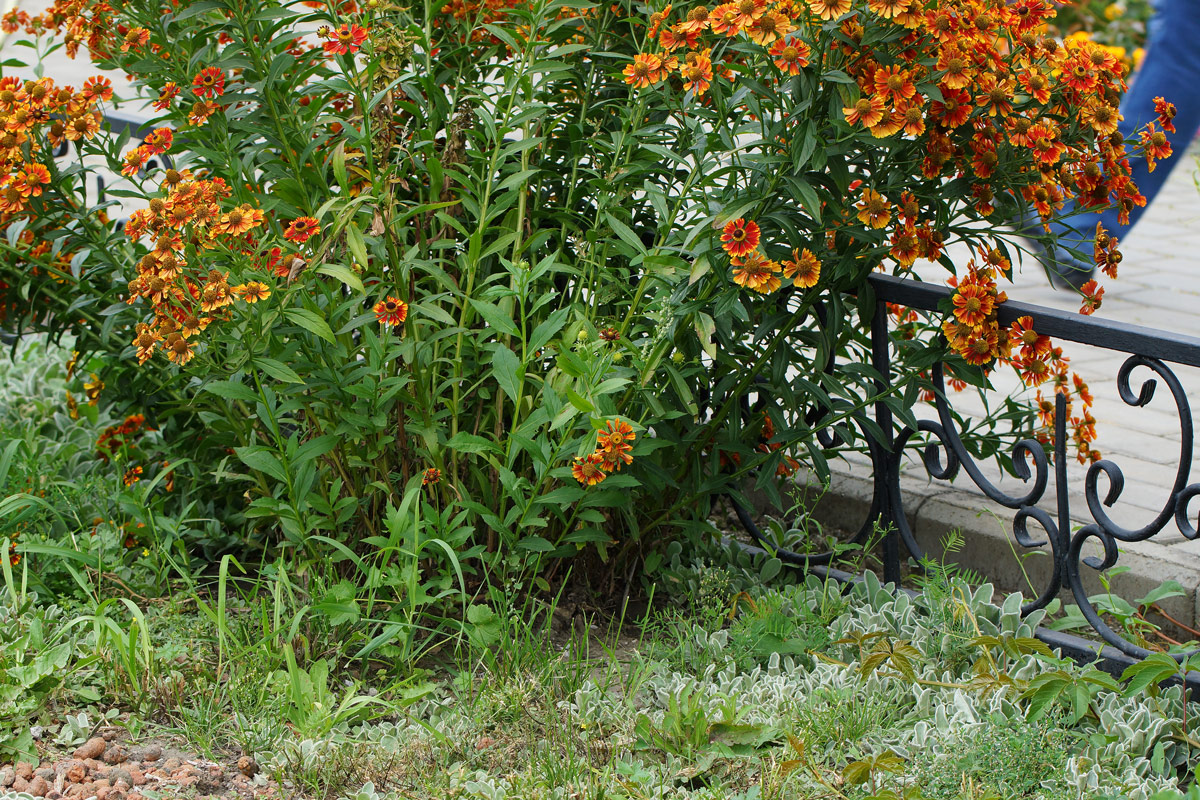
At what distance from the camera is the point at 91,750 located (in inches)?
84.0

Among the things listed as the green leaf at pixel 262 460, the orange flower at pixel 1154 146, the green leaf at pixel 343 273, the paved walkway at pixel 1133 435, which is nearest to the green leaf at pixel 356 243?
the green leaf at pixel 343 273

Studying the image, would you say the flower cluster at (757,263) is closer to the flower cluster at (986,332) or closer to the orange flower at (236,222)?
the flower cluster at (986,332)

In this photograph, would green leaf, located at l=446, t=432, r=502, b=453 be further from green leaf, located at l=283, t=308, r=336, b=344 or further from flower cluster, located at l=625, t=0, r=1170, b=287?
flower cluster, located at l=625, t=0, r=1170, b=287

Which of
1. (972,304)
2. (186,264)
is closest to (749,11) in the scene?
(972,304)

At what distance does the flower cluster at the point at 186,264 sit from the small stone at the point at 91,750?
2.44 ft

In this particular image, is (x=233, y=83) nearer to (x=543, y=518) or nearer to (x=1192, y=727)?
(x=543, y=518)

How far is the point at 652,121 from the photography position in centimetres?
268

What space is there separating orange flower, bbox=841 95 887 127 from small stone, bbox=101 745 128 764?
1838mm

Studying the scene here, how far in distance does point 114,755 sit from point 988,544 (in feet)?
7.07

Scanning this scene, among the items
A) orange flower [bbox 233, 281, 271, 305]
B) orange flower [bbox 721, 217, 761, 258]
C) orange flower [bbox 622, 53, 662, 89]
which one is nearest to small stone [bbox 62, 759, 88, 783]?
orange flower [bbox 233, 281, 271, 305]

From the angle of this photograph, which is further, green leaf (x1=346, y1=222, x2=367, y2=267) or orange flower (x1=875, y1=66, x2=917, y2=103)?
green leaf (x1=346, y1=222, x2=367, y2=267)

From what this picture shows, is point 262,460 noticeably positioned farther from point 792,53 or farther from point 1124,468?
point 1124,468

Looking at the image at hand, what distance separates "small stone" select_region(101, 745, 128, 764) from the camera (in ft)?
6.99

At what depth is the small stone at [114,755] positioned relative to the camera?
213 centimetres
